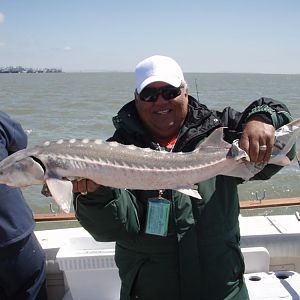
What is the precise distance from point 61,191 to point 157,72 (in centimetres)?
79

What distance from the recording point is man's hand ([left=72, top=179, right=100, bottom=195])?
2.19 metres

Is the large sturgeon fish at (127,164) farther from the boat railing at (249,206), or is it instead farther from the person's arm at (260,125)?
the boat railing at (249,206)

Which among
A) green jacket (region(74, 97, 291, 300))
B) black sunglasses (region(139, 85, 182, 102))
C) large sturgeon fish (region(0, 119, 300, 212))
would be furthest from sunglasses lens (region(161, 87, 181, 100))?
large sturgeon fish (region(0, 119, 300, 212))

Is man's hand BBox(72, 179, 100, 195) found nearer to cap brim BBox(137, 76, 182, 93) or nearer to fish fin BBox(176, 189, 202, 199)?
fish fin BBox(176, 189, 202, 199)

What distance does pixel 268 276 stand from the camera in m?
3.64

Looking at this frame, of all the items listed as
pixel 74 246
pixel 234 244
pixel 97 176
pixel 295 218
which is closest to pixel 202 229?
pixel 234 244

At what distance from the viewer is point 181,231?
232 cm

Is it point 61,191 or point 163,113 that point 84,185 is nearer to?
point 61,191

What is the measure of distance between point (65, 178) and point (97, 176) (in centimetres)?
14

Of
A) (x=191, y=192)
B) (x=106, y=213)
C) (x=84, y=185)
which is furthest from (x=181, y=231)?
(x=84, y=185)

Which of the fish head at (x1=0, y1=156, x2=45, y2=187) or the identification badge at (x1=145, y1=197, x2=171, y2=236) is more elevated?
the fish head at (x1=0, y1=156, x2=45, y2=187)

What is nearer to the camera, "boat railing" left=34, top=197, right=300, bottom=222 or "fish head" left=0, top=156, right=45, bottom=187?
"fish head" left=0, top=156, right=45, bottom=187

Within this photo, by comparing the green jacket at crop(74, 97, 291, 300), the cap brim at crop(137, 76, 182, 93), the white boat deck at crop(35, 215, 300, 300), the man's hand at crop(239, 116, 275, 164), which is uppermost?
the cap brim at crop(137, 76, 182, 93)

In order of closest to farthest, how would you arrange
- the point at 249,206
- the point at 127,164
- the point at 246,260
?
the point at 127,164
the point at 246,260
the point at 249,206
